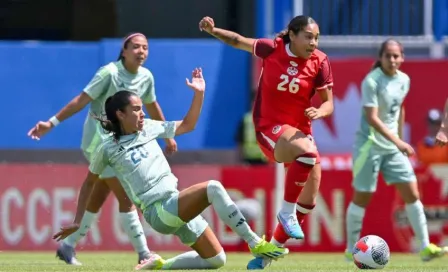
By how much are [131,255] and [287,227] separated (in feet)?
14.5

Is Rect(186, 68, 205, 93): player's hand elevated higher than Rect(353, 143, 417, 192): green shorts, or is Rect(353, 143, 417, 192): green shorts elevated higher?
Rect(186, 68, 205, 93): player's hand

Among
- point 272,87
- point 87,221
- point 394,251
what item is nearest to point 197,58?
point 394,251

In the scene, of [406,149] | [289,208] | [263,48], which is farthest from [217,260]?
[406,149]

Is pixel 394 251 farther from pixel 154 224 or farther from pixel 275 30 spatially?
pixel 154 224

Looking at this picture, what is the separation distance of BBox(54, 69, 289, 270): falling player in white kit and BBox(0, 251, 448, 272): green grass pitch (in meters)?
0.33

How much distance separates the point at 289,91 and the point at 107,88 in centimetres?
194

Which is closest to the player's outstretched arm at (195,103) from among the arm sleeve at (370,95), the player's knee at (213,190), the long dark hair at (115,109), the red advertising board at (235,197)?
the long dark hair at (115,109)

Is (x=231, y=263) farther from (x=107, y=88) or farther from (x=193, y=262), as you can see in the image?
(x=193, y=262)

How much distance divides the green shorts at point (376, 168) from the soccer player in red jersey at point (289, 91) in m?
2.29

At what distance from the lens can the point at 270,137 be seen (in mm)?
10797

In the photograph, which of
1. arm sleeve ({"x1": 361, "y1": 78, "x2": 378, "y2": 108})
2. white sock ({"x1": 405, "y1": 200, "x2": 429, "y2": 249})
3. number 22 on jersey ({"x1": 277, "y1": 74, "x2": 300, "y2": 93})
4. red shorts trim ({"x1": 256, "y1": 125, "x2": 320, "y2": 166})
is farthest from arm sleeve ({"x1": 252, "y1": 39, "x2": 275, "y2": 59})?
white sock ({"x1": 405, "y1": 200, "x2": 429, "y2": 249})

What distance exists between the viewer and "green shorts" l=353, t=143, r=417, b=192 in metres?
13.2

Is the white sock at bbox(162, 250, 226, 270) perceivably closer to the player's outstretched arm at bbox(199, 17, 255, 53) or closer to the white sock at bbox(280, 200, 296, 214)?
the white sock at bbox(280, 200, 296, 214)

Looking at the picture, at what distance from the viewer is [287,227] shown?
34.4 feet
